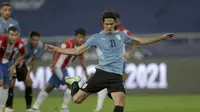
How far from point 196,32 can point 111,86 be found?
12352mm

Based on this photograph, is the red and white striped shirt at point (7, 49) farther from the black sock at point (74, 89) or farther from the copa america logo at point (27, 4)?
the copa america logo at point (27, 4)

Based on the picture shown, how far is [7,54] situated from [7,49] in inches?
4.7

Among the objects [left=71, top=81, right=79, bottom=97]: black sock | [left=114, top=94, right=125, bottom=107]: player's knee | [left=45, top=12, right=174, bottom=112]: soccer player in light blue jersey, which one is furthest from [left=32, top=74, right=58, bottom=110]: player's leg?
[left=114, top=94, right=125, bottom=107]: player's knee

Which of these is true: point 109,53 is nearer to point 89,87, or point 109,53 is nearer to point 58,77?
point 89,87

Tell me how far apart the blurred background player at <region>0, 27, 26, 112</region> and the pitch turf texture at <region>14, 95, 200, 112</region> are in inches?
72.8

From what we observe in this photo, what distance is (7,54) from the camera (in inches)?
557

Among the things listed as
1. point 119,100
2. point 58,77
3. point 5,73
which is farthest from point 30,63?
point 119,100

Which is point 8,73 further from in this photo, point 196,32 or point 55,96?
point 196,32

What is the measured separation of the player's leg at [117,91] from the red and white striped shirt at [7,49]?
2.87 metres

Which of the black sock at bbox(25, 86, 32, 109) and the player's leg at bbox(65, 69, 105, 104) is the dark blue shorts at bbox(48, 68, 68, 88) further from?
the player's leg at bbox(65, 69, 105, 104)

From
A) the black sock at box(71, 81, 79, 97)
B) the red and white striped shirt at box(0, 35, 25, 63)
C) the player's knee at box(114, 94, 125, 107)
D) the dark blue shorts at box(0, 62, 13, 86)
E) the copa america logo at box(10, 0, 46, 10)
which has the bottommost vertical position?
the player's knee at box(114, 94, 125, 107)

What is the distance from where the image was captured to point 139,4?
2477cm

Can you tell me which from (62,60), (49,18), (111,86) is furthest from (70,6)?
(111,86)

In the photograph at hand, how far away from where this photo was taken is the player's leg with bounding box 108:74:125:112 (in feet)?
38.9
